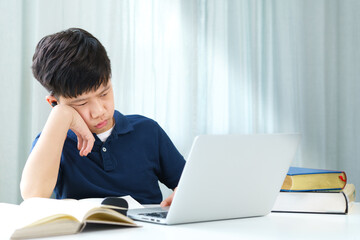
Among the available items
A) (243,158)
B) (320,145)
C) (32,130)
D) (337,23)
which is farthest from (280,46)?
(243,158)

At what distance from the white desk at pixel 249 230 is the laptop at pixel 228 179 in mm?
22

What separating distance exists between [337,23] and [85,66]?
1.68m

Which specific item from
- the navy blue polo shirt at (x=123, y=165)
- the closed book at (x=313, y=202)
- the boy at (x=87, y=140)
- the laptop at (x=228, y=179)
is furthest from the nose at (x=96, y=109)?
the closed book at (x=313, y=202)

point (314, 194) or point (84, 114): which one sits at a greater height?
point (84, 114)

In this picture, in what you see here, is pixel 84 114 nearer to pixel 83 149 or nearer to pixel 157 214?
pixel 83 149

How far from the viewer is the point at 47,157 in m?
1.10

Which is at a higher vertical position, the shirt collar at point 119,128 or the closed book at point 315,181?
the shirt collar at point 119,128

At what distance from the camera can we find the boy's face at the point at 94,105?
115cm

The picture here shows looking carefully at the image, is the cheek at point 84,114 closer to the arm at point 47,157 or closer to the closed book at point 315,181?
the arm at point 47,157

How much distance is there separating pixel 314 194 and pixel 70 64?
0.65 meters

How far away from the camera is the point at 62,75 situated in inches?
44.8

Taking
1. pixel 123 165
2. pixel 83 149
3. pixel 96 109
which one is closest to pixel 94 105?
pixel 96 109

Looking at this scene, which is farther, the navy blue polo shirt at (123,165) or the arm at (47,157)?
the navy blue polo shirt at (123,165)

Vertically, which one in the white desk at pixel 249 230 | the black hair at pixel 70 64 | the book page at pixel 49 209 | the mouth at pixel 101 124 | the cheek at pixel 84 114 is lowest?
the white desk at pixel 249 230
